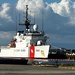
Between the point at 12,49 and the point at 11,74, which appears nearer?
the point at 11,74

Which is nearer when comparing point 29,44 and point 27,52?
point 29,44

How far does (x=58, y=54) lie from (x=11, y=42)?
11.3m

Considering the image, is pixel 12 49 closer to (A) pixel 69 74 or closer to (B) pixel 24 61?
(B) pixel 24 61

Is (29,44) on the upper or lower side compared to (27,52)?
upper

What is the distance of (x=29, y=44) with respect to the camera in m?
79.6

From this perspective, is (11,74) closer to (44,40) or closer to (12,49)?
(44,40)

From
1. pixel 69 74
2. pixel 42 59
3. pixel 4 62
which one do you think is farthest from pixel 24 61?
pixel 69 74

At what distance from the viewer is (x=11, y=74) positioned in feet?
120

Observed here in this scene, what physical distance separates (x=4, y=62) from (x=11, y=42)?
57.5 feet

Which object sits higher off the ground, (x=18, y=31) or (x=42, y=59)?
(x=18, y=31)

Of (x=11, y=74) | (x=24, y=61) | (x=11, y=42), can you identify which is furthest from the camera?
(x=11, y=42)

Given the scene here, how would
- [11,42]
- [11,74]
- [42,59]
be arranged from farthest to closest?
[11,42] < [42,59] < [11,74]

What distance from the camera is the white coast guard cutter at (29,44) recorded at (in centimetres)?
7756

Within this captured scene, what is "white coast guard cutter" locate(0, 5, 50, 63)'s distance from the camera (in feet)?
254
